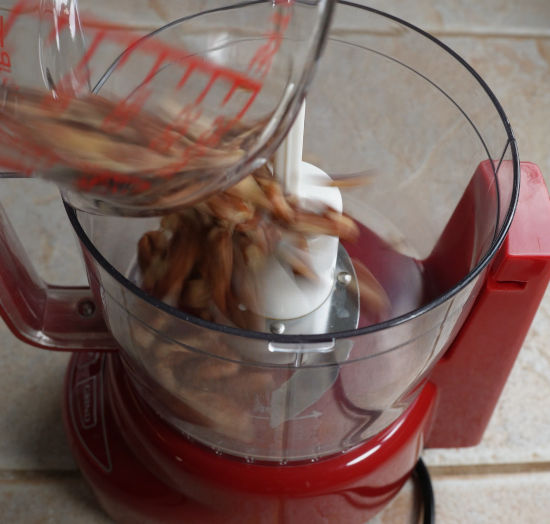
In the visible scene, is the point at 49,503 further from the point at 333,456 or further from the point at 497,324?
the point at 497,324

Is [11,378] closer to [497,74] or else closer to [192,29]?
[192,29]

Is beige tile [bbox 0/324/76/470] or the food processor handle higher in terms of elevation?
the food processor handle

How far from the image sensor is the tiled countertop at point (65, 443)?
526 millimetres

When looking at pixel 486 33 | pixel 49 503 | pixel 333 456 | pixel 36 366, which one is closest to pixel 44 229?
pixel 36 366

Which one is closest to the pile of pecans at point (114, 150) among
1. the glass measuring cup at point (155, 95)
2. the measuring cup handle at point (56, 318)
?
the glass measuring cup at point (155, 95)

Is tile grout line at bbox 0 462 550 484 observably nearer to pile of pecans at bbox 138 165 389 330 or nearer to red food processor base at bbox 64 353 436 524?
red food processor base at bbox 64 353 436 524

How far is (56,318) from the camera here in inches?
17.7

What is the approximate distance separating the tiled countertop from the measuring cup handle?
14 cm

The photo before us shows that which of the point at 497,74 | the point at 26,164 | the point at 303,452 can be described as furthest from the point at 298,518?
the point at 497,74

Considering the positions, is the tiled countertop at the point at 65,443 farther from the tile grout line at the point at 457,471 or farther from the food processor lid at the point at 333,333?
the food processor lid at the point at 333,333

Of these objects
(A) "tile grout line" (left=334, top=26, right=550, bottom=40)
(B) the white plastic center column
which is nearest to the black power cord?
(B) the white plastic center column

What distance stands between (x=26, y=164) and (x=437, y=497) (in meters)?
0.40

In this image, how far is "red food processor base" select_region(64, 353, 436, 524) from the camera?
1.44ft

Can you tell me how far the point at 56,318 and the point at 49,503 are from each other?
0.16m
